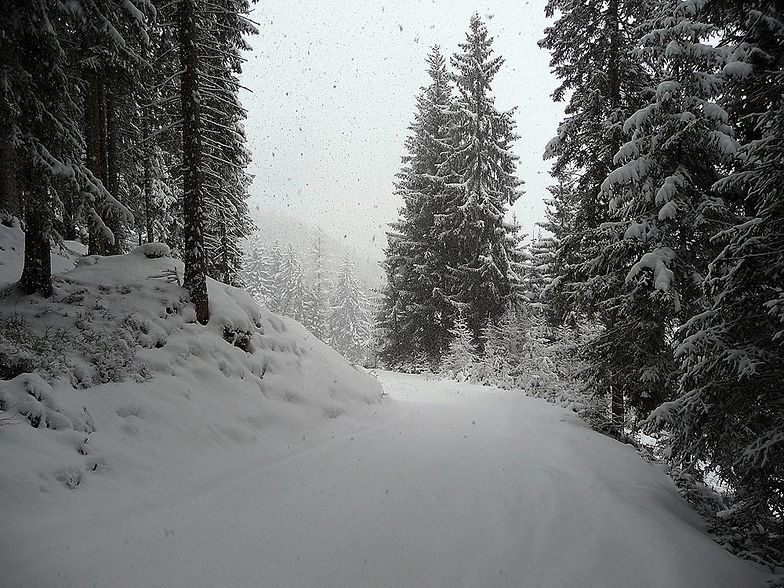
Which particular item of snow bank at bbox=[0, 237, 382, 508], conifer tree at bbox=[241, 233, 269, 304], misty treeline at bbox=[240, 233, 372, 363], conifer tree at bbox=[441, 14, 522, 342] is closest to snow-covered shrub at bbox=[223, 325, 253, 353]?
snow bank at bbox=[0, 237, 382, 508]

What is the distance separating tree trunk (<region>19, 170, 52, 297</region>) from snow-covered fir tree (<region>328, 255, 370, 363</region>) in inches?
2062

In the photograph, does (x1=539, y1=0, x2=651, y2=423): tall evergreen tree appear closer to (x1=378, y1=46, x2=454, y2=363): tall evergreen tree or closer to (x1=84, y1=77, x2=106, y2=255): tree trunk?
(x1=378, y1=46, x2=454, y2=363): tall evergreen tree

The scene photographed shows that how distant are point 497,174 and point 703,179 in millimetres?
15057

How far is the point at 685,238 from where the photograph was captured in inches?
382

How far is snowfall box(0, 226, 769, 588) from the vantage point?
4574 millimetres

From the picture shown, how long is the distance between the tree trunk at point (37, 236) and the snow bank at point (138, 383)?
287 millimetres

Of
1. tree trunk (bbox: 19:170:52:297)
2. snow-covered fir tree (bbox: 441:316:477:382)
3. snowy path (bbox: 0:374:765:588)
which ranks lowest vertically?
snowy path (bbox: 0:374:765:588)

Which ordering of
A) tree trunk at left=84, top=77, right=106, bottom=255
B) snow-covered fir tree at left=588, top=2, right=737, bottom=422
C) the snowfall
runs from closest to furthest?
the snowfall, snow-covered fir tree at left=588, top=2, right=737, bottom=422, tree trunk at left=84, top=77, right=106, bottom=255

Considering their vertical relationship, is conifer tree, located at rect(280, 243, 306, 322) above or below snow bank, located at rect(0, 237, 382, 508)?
above

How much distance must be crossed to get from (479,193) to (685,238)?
1420 cm

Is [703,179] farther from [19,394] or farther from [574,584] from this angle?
[19,394]

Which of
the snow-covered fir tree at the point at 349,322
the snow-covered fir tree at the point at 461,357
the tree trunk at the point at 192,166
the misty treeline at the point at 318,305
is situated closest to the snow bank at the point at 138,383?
the tree trunk at the point at 192,166

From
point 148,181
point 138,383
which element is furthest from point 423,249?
point 138,383

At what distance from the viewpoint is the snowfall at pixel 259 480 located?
4574 mm
